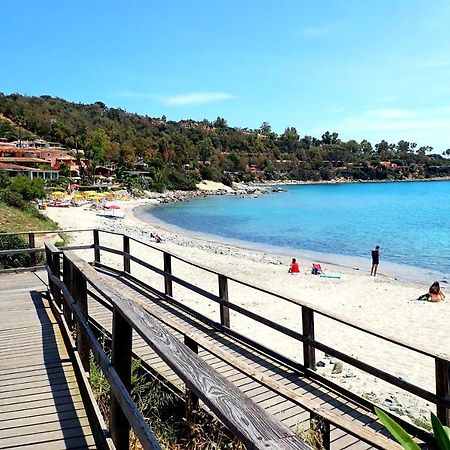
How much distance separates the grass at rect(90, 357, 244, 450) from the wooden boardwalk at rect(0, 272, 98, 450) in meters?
0.31

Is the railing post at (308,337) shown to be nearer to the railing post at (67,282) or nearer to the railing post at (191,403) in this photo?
the railing post at (191,403)

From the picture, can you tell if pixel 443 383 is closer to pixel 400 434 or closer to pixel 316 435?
pixel 316 435

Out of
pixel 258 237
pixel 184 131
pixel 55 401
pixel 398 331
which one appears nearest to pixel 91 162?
pixel 258 237

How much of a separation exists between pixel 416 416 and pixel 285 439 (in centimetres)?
615

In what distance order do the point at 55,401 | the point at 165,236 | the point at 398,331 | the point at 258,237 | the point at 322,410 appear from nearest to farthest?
the point at 322,410
the point at 55,401
the point at 398,331
the point at 165,236
the point at 258,237

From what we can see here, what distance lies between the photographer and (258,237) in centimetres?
3788

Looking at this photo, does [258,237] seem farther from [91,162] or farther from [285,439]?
[91,162]

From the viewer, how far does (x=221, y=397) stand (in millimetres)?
1615

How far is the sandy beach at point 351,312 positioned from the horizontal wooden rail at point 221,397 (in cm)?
261

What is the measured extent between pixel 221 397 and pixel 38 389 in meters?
3.04

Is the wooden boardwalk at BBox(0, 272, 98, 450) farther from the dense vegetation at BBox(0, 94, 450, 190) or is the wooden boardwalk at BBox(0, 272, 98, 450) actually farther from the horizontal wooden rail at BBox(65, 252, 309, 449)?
the dense vegetation at BBox(0, 94, 450, 190)

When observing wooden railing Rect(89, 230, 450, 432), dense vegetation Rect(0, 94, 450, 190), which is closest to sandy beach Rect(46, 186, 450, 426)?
wooden railing Rect(89, 230, 450, 432)

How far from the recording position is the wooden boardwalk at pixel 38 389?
128 inches

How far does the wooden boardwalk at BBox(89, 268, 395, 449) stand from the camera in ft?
13.0
